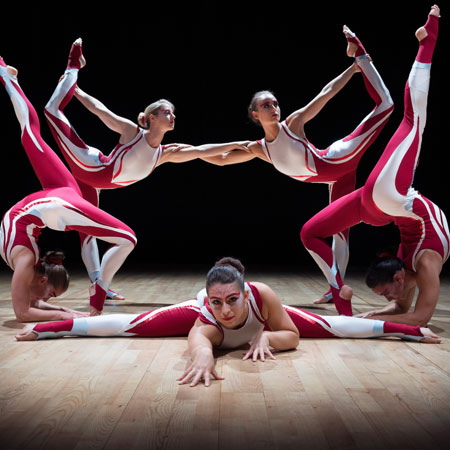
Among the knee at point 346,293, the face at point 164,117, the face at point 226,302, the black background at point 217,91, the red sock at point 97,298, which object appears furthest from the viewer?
the black background at point 217,91

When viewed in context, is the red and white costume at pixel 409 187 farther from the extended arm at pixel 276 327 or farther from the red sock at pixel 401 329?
the extended arm at pixel 276 327

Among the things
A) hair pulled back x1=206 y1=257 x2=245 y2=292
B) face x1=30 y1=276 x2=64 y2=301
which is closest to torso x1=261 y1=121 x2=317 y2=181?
hair pulled back x1=206 y1=257 x2=245 y2=292

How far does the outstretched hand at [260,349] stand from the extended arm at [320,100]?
1.52 metres

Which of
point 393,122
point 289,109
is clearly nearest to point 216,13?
point 289,109

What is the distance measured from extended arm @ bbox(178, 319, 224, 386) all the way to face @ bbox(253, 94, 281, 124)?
1.47 m

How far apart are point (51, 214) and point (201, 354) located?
1.34m

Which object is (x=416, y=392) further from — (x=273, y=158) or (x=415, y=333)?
(x=273, y=158)

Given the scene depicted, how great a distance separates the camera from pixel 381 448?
1085 millimetres

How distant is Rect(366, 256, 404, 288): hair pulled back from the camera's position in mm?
2381

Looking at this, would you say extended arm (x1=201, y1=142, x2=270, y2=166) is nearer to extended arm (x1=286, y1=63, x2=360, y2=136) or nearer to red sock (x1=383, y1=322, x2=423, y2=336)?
extended arm (x1=286, y1=63, x2=360, y2=136)

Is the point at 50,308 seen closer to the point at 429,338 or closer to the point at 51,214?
the point at 51,214

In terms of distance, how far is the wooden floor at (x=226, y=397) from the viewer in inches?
44.7

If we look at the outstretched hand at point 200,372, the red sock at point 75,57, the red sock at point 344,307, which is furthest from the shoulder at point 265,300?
the red sock at point 75,57

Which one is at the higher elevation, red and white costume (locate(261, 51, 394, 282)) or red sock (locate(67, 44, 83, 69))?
red sock (locate(67, 44, 83, 69))
